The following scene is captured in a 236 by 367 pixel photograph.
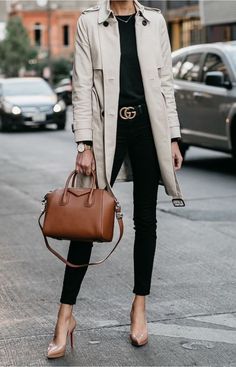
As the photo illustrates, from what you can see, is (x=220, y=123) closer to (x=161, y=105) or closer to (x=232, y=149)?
(x=232, y=149)

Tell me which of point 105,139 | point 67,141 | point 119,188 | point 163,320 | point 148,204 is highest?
point 105,139

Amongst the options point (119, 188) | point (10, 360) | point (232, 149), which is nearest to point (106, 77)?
point (10, 360)

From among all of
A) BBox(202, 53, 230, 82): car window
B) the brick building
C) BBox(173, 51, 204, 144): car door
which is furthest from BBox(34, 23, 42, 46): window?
BBox(202, 53, 230, 82): car window

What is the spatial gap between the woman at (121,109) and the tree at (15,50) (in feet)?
246

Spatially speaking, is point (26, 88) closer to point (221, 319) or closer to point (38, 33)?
point (221, 319)

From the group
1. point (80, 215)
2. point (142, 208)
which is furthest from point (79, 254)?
point (142, 208)

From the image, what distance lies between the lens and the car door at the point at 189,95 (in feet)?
42.1

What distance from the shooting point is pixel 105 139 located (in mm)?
4434

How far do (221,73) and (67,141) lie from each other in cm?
796

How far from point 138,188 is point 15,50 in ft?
250

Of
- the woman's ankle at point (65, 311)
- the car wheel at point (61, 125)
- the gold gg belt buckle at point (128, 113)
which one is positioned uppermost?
the gold gg belt buckle at point (128, 113)

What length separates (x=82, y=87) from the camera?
174 inches

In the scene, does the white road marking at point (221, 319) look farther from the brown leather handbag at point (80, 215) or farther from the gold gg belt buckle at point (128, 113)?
the gold gg belt buckle at point (128, 113)

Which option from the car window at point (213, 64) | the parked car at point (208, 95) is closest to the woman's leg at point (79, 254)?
the parked car at point (208, 95)
